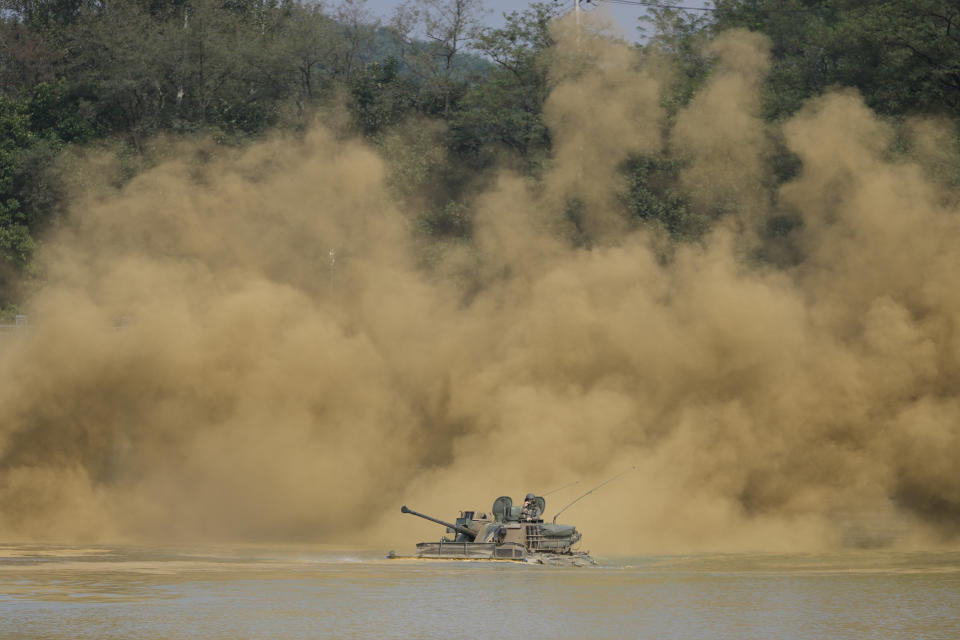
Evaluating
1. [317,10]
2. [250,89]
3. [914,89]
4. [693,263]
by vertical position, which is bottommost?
[693,263]

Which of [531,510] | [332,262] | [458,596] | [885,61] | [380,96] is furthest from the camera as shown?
[380,96]

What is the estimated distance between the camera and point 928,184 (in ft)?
212

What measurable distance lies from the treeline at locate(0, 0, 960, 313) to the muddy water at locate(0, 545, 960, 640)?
1063 inches

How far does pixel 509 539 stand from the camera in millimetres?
49375

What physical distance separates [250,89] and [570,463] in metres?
38.3

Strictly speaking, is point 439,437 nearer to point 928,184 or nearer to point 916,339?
point 916,339

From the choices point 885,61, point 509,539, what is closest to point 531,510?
point 509,539

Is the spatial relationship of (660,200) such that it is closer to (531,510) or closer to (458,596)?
(531,510)

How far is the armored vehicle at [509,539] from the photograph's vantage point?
4897 cm

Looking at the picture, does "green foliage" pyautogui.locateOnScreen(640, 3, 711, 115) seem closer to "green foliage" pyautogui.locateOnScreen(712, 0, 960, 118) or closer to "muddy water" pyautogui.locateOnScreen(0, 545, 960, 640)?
"green foliage" pyautogui.locateOnScreen(712, 0, 960, 118)

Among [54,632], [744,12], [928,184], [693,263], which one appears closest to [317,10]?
[744,12]

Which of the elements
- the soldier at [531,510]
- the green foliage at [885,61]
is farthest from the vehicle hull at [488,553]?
the green foliage at [885,61]

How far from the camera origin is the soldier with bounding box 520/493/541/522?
4975 cm

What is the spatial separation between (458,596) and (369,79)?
49.4 m
